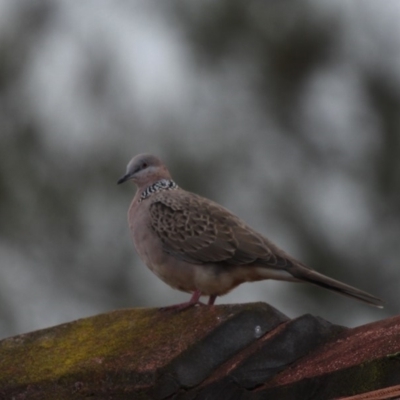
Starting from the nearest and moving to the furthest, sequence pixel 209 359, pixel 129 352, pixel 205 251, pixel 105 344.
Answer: pixel 209 359
pixel 129 352
pixel 105 344
pixel 205 251

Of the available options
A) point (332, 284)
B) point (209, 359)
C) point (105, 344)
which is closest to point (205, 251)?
point (332, 284)

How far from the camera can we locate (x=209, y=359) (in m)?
4.04

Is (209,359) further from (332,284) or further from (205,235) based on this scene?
(205,235)

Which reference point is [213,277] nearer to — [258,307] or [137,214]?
[137,214]

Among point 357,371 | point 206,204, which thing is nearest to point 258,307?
point 357,371

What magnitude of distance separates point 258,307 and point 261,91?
12347 millimetres

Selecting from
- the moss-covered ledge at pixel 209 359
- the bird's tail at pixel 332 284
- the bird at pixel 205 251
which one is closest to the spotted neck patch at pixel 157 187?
the bird at pixel 205 251

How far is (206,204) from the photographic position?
6.72 meters

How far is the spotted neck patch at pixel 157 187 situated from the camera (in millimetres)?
7031

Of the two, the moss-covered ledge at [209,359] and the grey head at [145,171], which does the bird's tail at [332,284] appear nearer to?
the grey head at [145,171]

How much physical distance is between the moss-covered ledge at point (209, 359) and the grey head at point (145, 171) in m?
2.84

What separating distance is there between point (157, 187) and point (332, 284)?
4.97 ft

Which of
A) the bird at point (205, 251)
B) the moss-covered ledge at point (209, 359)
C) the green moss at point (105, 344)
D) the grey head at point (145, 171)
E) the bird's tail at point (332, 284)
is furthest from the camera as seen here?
the grey head at point (145, 171)

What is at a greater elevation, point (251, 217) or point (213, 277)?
point (251, 217)
